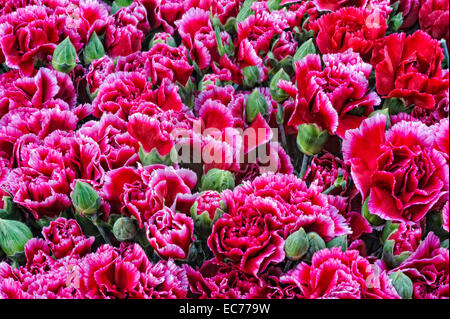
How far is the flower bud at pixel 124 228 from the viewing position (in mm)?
578

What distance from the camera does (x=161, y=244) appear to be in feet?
1.79

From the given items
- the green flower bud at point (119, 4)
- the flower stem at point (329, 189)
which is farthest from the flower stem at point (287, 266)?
the green flower bud at point (119, 4)

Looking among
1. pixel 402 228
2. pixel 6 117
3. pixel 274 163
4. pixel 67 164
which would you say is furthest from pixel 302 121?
pixel 6 117

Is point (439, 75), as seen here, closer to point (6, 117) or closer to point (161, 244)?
point (161, 244)

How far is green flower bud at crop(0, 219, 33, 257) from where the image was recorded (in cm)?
60

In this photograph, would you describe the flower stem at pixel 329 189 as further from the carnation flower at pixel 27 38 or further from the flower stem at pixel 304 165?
the carnation flower at pixel 27 38

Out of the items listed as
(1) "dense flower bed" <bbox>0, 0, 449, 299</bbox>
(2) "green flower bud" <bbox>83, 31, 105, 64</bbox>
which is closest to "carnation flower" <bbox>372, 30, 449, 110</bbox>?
(1) "dense flower bed" <bbox>0, 0, 449, 299</bbox>

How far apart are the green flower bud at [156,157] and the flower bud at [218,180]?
0.17 ft

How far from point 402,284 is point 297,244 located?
124 millimetres

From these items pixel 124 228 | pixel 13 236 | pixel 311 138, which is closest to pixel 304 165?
pixel 311 138

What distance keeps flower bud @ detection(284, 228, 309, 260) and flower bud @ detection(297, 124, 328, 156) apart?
0.14 metres

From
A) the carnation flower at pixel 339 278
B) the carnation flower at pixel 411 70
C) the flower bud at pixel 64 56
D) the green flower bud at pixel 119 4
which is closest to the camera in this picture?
the carnation flower at pixel 339 278

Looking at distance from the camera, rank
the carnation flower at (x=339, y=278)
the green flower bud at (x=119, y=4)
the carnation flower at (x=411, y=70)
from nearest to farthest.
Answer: the carnation flower at (x=339, y=278) → the carnation flower at (x=411, y=70) → the green flower bud at (x=119, y=4)

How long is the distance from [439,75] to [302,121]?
0.61 feet
